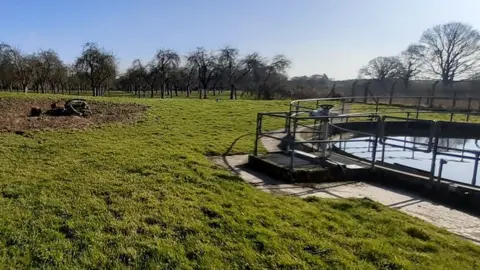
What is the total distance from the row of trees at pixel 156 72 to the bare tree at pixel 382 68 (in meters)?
12.0

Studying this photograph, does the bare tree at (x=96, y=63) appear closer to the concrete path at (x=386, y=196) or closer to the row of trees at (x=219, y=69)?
the row of trees at (x=219, y=69)

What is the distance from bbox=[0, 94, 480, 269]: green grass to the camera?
2.98 meters

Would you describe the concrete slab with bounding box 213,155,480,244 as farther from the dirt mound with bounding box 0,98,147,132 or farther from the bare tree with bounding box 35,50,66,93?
the bare tree with bounding box 35,50,66,93

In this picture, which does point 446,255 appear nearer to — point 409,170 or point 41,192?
point 409,170

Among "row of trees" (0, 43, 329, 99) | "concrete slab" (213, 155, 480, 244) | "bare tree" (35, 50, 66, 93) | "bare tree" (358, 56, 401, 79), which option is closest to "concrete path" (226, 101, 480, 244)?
"concrete slab" (213, 155, 480, 244)

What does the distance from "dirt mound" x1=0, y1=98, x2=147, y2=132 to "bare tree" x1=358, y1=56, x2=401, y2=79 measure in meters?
49.5

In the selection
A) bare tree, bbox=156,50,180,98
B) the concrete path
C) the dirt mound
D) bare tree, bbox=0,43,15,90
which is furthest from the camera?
bare tree, bbox=156,50,180,98

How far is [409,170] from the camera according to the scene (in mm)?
5980

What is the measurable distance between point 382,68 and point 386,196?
195 ft

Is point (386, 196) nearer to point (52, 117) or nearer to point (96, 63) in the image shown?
point (52, 117)

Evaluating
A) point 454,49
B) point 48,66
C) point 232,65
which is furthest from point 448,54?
point 48,66

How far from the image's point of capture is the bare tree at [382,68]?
5575 cm

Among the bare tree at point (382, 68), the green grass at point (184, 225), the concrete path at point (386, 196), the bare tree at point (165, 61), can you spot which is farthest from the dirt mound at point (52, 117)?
the bare tree at point (382, 68)

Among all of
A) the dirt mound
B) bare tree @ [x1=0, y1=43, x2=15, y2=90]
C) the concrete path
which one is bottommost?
the concrete path
